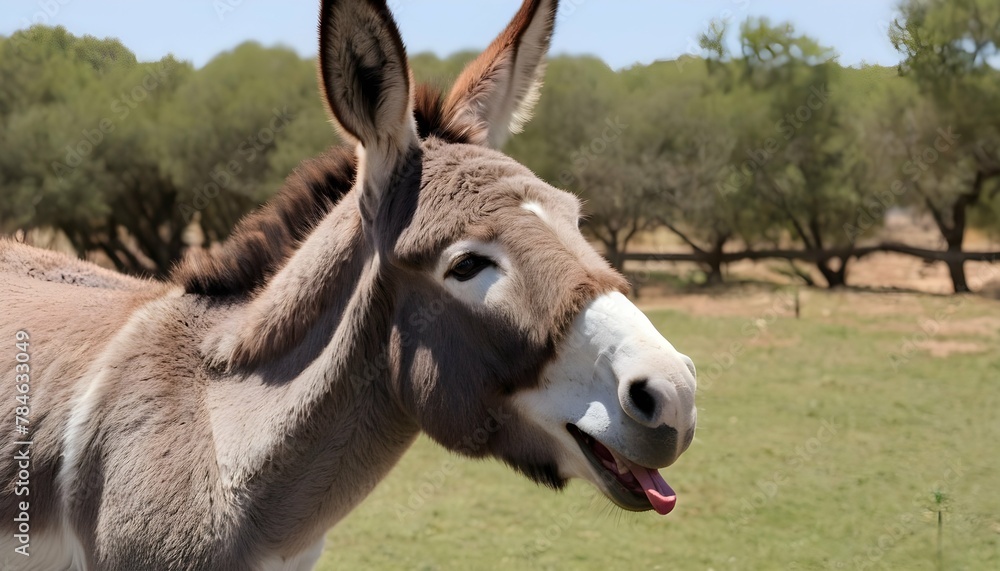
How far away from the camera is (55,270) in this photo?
3197 mm

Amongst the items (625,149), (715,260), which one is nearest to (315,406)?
(625,149)

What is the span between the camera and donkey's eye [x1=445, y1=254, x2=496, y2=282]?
6.85 ft

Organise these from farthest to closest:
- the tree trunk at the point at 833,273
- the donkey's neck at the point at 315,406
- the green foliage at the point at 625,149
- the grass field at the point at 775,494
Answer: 1. the tree trunk at the point at 833,273
2. the green foliage at the point at 625,149
3. the grass field at the point at 775,494
4. the donkey's neck at the point at 315,406

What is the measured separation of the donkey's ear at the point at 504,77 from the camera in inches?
100

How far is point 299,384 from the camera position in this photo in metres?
2.30

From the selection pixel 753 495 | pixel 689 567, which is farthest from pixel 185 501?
pixel 753 495

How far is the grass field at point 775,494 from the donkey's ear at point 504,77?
3714 mm

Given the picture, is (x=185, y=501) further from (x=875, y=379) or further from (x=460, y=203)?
(x=875, y=379)

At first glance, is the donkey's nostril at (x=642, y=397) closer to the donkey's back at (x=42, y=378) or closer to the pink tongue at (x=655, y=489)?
the pink tongue at (x=655, y=489)

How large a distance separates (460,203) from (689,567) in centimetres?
495

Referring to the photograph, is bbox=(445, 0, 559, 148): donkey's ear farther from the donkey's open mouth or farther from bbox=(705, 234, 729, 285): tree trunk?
→ bbox=(705, 234, 729, 285): tree trunk

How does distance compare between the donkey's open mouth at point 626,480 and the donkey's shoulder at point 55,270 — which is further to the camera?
the donkey's shoulder at point 55,270

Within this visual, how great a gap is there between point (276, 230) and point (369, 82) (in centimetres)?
68

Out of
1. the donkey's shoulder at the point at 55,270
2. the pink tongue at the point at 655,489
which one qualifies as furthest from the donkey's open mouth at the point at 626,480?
the donkey's shoulder at the point at 55,270
